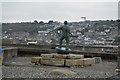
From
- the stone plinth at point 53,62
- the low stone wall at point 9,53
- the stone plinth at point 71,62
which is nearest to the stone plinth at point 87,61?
the stone plinth at point 71,62

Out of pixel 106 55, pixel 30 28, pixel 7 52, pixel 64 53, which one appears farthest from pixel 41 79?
pixel 30 28

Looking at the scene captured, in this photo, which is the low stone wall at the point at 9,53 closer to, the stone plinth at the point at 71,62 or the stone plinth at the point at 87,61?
the stone plinth at the point at 71,62

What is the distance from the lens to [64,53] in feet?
54.3

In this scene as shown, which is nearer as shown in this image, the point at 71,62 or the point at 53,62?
the point at 71,62

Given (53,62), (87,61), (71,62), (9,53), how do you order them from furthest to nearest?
1. (9,53)
2. (87,61)
3. (53,62)
4. (71,62)

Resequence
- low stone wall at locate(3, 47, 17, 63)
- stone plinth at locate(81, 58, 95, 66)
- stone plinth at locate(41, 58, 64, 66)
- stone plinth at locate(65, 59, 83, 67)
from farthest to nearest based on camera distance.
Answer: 1. low stone wall at locate(3, 47, 17, 63)
2. stone plinth at locate(81, 58, 95, 66)
3. stone plinth at locate(41, 58, 64, 66)
4. stone plinth at locate(65, 59, 83, 67)

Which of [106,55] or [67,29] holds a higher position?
[67,29]

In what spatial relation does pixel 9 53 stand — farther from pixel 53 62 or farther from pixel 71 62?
pixel 71 62

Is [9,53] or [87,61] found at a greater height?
[9,53]

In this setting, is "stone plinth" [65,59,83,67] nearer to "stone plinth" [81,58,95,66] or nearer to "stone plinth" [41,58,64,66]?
"stone plinth" [41,58,64,66]

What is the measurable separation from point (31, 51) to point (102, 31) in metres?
83.7

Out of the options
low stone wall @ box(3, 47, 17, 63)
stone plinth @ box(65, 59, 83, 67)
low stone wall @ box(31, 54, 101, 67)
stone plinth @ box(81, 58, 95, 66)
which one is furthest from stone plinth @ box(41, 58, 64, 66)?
low stone wall @ box(3, 47, 17, 63)

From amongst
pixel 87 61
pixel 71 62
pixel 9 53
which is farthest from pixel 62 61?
pixel 9 53

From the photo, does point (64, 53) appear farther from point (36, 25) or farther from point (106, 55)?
point (36, 25)
